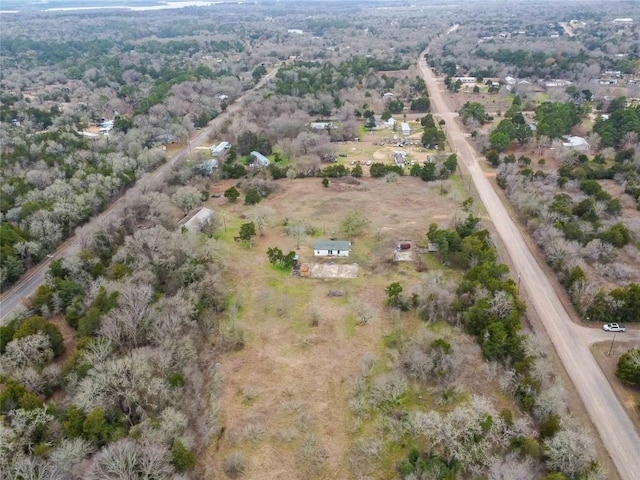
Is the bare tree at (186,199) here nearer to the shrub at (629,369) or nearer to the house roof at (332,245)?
the house roof at (332,245)

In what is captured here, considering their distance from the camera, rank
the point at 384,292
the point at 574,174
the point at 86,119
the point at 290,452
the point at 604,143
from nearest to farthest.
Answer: the point at 290,452 < the point at 384,292 < the point at 574,174 < the point at 604,143 < the point at 86,119

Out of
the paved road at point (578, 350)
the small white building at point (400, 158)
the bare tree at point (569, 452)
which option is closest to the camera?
the bare tree at point (569, 452)

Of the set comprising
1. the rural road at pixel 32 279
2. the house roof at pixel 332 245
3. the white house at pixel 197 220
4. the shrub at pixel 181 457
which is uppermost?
the shrub at pixel 181 457

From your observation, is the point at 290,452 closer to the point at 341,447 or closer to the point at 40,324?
the point at 341,447

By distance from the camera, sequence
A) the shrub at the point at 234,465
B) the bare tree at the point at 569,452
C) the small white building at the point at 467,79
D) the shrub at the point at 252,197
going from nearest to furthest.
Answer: the bare tree at the point at 569,452
the shrub at the point at 234,465
the shrub at the point at 252,197
the small white building at the point at 467,79

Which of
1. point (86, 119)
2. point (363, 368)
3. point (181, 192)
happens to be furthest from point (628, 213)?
point (86, 119)

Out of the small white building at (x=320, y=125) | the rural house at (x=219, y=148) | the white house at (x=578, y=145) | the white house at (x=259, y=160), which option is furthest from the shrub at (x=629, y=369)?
the small white building at (x=320, y=125)
